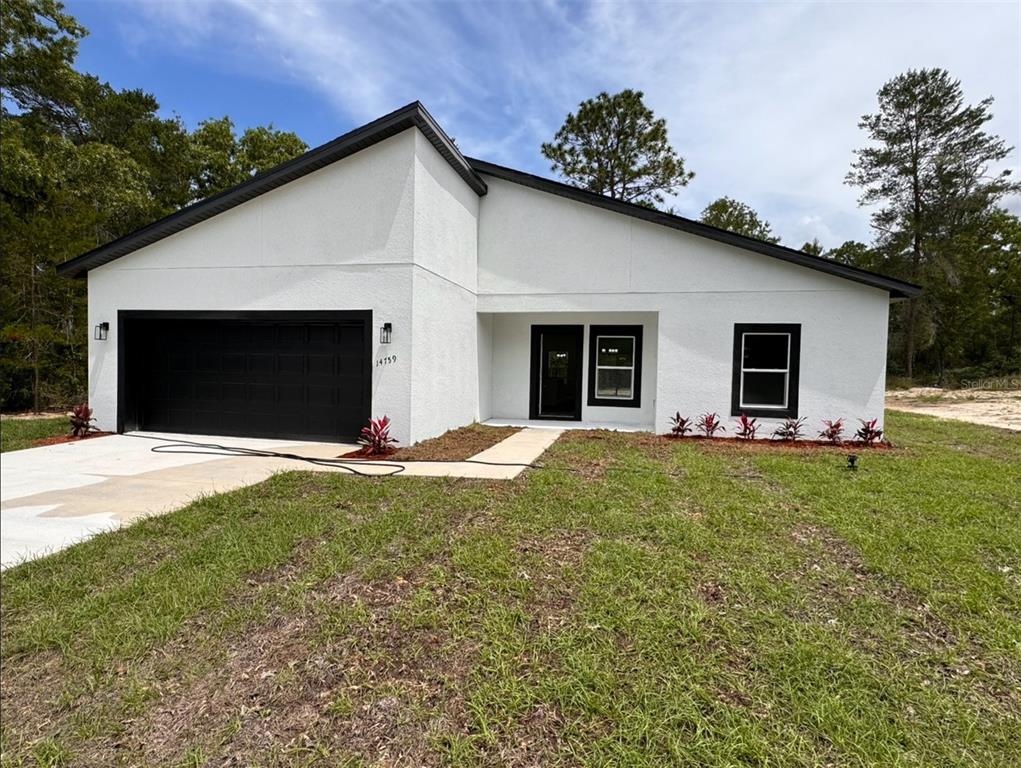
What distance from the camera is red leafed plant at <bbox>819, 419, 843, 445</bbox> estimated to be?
9617 mm

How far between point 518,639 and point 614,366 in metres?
9.30

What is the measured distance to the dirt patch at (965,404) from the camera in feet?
51.9

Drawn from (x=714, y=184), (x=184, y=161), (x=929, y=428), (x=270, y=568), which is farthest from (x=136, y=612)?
(x=714, y=184)

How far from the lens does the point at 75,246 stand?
1117 cm

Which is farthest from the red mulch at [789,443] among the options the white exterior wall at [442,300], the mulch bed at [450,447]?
the white exterior wall at [442,300]

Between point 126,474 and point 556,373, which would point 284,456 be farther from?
point 556,373

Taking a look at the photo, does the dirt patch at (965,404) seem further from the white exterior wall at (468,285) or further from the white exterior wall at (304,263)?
the white exterior wall at (304,263)

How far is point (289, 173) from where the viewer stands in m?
8.74

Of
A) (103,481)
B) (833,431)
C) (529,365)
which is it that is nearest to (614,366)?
(529,365)

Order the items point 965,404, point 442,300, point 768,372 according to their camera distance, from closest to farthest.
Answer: point 442,300
point 768,372
point 965,404

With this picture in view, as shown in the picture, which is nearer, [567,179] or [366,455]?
[366,455]

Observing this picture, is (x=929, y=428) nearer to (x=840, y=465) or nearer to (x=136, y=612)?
(x=840, y=465)

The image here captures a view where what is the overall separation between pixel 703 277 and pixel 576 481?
590 cm

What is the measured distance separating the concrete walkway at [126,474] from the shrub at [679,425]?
2.27 meters
